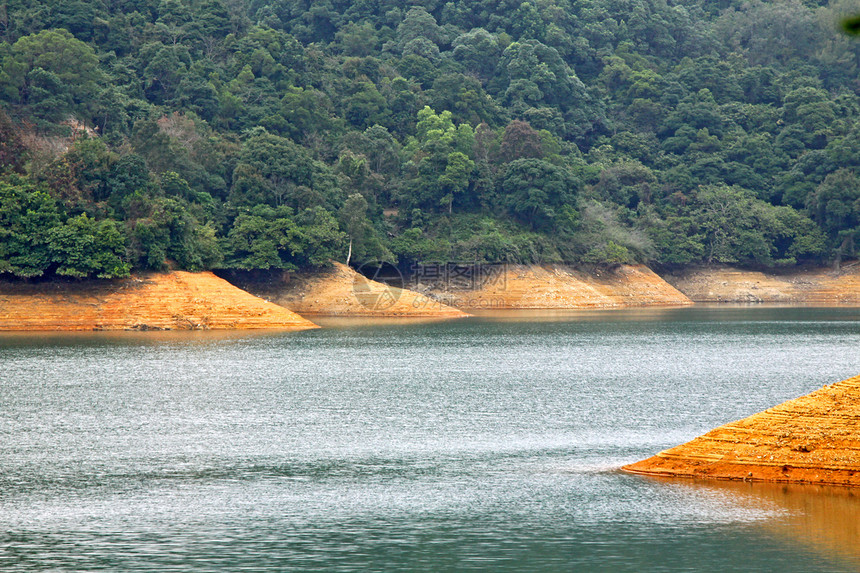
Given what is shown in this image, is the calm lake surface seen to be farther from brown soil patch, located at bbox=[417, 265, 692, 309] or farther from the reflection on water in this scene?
brown soil patch, located at bbox=[417, 265, 692, 309]

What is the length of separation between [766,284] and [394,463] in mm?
97891

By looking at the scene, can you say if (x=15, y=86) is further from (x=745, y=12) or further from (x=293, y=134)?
(x=745, y=12)

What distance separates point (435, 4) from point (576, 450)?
12667cm

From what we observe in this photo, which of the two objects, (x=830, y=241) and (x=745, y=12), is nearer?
(x=830, y=241)

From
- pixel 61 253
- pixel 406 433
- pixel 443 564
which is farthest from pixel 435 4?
pixel 443 564

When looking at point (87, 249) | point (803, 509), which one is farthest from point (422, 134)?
point (803, 509)

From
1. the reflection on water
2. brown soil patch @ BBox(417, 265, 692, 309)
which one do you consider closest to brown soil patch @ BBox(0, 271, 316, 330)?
brown soil patch @ BBox(417, 265, 692, 309)

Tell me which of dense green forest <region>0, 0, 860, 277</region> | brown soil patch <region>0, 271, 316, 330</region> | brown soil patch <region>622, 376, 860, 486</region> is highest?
dense green forest <region>0, 0, 860, 277</region>

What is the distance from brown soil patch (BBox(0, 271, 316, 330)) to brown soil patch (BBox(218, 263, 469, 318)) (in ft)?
43.2

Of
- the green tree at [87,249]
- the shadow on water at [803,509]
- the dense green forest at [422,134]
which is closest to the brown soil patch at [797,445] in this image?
the shadow on water at [803,509]

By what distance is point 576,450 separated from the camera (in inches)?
1161

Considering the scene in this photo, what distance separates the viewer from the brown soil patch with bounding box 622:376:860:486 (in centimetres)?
2328

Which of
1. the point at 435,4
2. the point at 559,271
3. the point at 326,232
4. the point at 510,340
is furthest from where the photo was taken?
the point at 435,4

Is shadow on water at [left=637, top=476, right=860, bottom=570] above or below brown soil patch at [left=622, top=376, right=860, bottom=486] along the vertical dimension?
below
